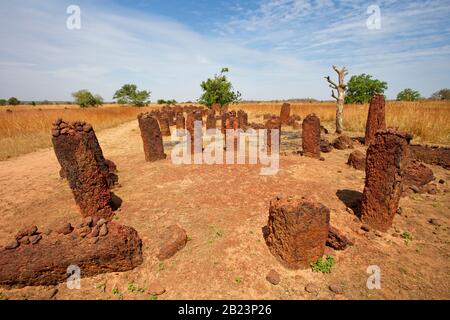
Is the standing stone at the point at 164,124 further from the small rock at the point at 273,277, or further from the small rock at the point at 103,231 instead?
the small rock at the point at 273,277

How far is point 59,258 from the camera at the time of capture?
10.1 feet

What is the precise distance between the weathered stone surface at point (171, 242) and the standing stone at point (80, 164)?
157 cm

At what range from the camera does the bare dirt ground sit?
3047 millimetres

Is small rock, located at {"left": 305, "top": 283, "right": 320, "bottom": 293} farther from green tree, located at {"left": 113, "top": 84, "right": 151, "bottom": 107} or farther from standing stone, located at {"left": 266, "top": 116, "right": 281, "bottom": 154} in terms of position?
green tree, located at {"left": 113, "top": 84, "right": 151, "bottom": 107}

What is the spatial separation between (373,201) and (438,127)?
910 cm

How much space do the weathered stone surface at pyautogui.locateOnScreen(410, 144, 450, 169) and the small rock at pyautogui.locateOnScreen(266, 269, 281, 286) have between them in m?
7.13

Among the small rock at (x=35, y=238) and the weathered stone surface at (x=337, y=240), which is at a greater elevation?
the small rock at (x=35, y=238)

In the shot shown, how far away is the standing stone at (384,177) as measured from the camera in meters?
3.94

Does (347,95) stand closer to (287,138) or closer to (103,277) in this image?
(287,138)

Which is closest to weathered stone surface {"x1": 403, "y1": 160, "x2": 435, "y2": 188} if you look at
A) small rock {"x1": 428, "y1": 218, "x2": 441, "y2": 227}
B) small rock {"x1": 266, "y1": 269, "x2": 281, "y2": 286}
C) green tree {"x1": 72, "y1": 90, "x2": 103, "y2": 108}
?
small rock {"x1": 428, "y1": 218, "x2": 441, "y2": 227}

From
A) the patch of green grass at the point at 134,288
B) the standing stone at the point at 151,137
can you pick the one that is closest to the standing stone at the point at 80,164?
the patch of green grass at the point at 134,288

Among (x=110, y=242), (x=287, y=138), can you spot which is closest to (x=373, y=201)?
(x=110, y=242)

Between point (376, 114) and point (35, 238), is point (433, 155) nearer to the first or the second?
point (376, 114)

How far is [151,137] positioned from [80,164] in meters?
3.90
